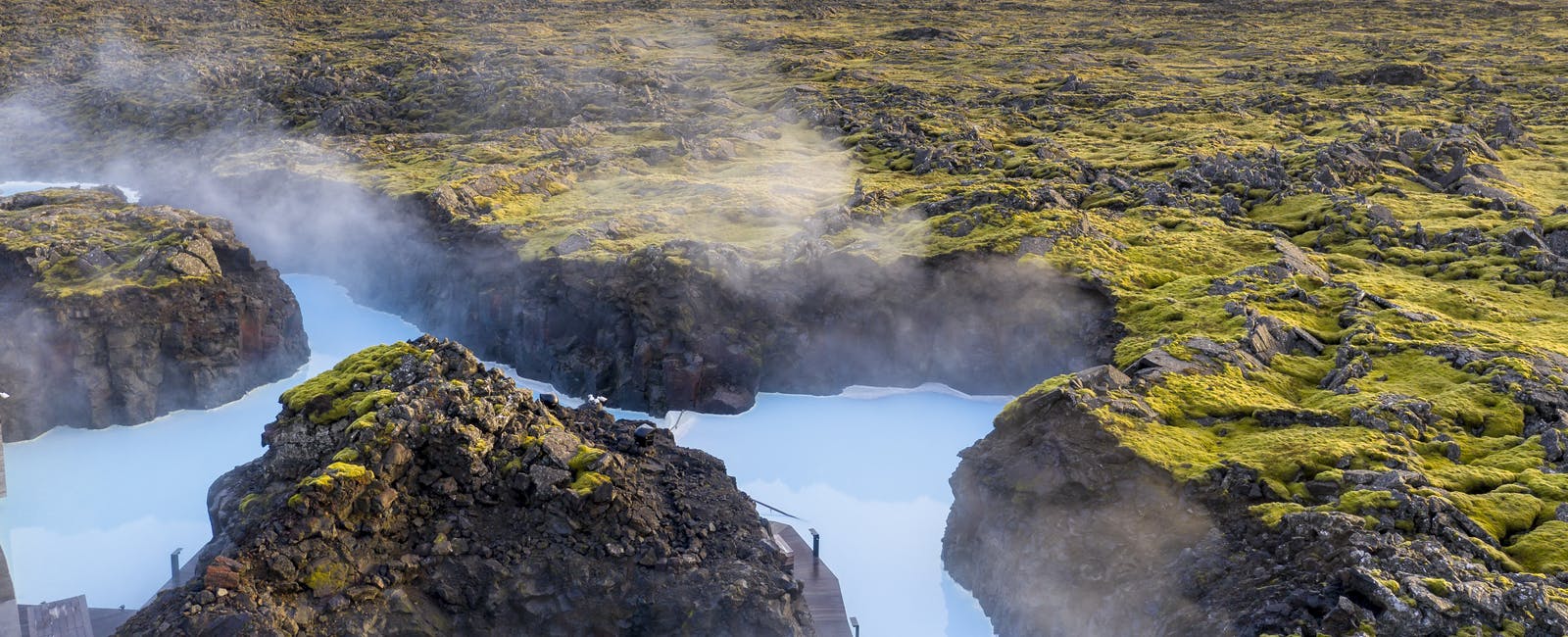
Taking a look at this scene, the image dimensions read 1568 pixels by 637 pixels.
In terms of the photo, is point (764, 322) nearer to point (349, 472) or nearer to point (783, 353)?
point (783, 353)

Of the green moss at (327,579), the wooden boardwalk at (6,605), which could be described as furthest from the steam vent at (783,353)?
the wooden boardwalk at (6,605)

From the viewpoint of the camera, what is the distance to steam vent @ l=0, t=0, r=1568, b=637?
18156mm

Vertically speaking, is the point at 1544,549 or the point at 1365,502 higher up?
the point at 1365,502

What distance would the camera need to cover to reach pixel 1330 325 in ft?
87.5

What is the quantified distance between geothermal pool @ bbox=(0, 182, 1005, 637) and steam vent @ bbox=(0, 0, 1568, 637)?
0.12 metres

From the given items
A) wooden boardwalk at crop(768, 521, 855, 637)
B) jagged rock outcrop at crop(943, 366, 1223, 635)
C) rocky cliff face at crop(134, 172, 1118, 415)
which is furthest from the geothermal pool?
jagged rock outcrop at crop(943, 366, 1223, 635)

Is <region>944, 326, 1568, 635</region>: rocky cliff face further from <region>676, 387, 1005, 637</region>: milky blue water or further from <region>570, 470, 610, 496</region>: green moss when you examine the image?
<region>570, 470, 610, 496</region>: green moss

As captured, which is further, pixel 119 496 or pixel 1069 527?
pixel 119 496

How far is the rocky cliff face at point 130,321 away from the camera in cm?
2942

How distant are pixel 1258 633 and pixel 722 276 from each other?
19864 millimetres

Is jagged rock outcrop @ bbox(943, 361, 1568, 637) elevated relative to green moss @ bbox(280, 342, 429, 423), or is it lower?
lower

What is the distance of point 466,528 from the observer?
18734 millimetres

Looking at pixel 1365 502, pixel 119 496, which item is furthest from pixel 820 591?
pixel 119 496

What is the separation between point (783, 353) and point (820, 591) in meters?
11.1
